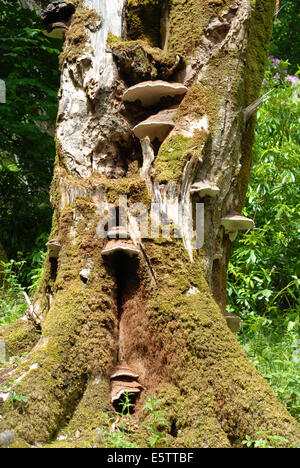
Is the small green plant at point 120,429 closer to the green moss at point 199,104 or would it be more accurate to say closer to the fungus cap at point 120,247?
the fungus cap at point 120,247

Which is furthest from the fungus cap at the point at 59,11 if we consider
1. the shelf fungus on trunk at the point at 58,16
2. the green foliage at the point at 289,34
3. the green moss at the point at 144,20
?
the green foliage at the point at 289,34

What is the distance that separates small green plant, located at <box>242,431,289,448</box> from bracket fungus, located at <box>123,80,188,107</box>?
8.01 feet

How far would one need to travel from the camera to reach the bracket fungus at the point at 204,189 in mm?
3109

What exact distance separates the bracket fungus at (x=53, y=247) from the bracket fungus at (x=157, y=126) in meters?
1.05

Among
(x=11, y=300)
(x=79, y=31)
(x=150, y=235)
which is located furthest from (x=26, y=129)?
(x=150, y=235)

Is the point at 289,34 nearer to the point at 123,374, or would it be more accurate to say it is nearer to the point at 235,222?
the point at 235,222

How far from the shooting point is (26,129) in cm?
816

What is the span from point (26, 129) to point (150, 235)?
5.96 meters

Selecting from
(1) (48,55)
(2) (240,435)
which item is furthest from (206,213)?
(1) (48,55)

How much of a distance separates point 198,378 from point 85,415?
0.73 meters

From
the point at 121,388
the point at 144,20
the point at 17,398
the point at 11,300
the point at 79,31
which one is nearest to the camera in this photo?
the point at 17,398

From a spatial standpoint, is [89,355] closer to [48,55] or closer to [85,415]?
[85,415]

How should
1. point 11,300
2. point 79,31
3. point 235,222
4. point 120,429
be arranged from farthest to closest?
point 11,300, point 79,31, point 235,222, point 120,429

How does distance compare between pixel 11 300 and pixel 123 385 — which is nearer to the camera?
pixel 123 385
